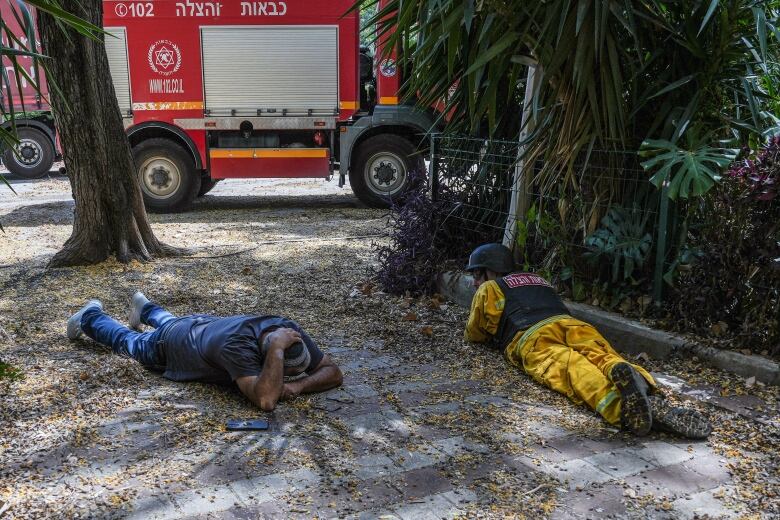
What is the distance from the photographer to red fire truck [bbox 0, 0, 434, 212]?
1100 cm

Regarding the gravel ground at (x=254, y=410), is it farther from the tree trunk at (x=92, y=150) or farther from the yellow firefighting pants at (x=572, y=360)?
the tree trunk at (x=92, y=150)

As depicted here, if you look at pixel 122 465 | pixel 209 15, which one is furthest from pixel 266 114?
pixel 122 465

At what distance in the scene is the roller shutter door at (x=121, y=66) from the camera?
10906 mm

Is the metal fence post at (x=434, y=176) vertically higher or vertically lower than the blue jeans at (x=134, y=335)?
higher

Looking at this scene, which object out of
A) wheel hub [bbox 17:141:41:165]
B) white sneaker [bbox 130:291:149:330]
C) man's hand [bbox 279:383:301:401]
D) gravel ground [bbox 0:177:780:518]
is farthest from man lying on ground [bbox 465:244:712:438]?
wheel hub [bbox 17:141:41:165]

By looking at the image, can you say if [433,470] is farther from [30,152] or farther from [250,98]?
[30,152]

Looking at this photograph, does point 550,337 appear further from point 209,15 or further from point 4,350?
point 209,15

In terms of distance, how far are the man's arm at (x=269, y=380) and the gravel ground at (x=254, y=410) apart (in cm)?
9

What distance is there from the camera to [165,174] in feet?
36.9

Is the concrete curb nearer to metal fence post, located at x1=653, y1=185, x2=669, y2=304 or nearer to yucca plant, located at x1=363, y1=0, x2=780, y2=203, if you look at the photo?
metal fence post, located at x1=653, y1=185, x2=669, y2=304

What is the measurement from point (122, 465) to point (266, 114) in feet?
27.9

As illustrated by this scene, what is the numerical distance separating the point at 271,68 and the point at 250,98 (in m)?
0.52

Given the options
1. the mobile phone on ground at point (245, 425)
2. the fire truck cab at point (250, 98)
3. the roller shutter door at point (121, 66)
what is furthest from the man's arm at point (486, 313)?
the roller shutter door at point (121, 66)

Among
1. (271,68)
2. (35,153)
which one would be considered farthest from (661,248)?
(35,153)
